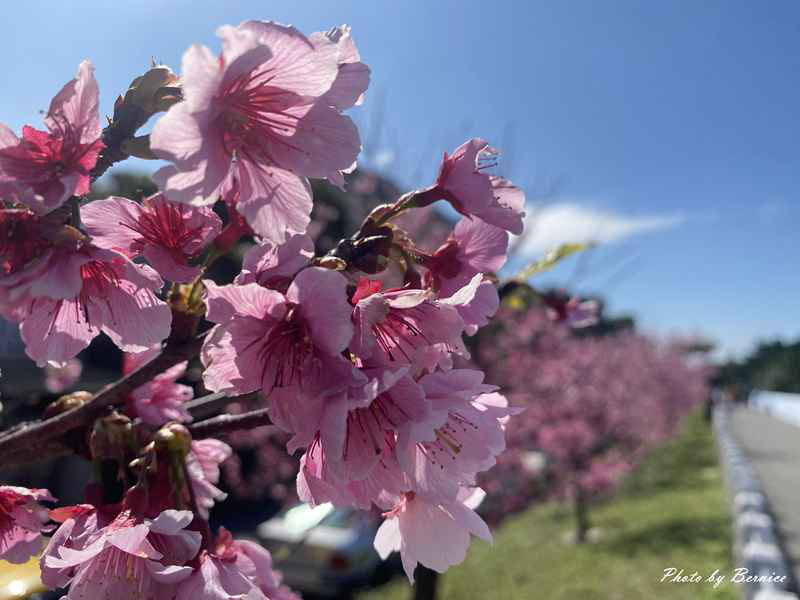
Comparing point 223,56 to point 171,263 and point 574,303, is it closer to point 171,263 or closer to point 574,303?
point 171,263

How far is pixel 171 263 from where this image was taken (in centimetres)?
68

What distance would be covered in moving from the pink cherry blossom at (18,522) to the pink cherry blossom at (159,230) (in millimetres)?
363

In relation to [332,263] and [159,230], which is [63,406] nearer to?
[159,230]

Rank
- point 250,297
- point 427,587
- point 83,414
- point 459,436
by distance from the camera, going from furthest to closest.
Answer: point 427,587, point 83,414, point 459,436, point 250,297

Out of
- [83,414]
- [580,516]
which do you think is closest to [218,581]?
[83,414]

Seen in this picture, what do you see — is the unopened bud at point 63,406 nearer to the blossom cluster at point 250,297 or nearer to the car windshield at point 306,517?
the blossom cluster at point 250,297

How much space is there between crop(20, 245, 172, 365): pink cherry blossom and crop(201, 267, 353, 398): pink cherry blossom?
0.11 metres

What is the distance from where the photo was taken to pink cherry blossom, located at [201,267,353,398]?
0.57 m

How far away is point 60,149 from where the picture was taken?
62 cm

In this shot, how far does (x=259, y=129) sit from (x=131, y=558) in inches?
20.5

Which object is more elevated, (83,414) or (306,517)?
(83,414)

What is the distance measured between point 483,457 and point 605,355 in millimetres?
12961

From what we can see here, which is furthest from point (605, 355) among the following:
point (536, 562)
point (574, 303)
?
point (574, 303)

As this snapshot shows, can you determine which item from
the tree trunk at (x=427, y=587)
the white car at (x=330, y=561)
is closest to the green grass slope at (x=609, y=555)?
the white car at (x=330, y=561)
